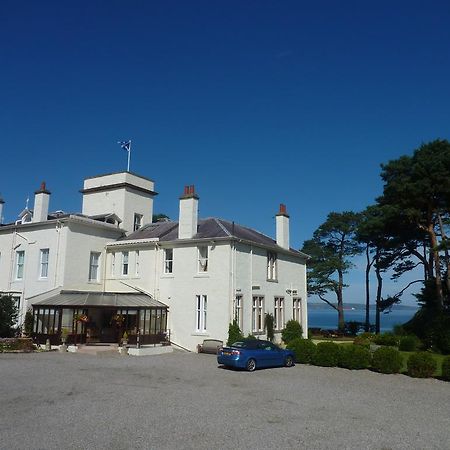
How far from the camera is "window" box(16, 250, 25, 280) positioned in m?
32.8

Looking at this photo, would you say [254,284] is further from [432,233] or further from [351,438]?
[351,438]

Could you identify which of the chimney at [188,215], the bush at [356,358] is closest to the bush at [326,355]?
the bush at [356,358]

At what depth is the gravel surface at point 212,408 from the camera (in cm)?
991

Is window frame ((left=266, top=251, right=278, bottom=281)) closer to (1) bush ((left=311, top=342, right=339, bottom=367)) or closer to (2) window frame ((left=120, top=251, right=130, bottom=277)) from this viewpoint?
(1) bush ((left=311, top=342, right=339, bottom=367))

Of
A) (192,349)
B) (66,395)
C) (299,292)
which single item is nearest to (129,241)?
(192,349)

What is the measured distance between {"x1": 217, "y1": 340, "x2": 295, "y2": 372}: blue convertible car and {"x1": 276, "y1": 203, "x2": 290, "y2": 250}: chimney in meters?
13.0

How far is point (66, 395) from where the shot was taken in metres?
14.2

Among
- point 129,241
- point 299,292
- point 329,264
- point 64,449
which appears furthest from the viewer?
point 329,264

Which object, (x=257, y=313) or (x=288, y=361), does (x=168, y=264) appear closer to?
(x=257, y=313)

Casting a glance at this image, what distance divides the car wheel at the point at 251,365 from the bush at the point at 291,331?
11.3 m

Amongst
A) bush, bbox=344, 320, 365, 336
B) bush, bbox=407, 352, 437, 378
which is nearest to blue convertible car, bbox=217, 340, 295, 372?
bush, bbox=407, 352, 437, 378

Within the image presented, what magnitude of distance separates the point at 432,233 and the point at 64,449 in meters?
34.8

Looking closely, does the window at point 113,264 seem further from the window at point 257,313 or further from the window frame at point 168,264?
the window at point 257,313

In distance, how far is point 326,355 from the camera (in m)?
23.3
